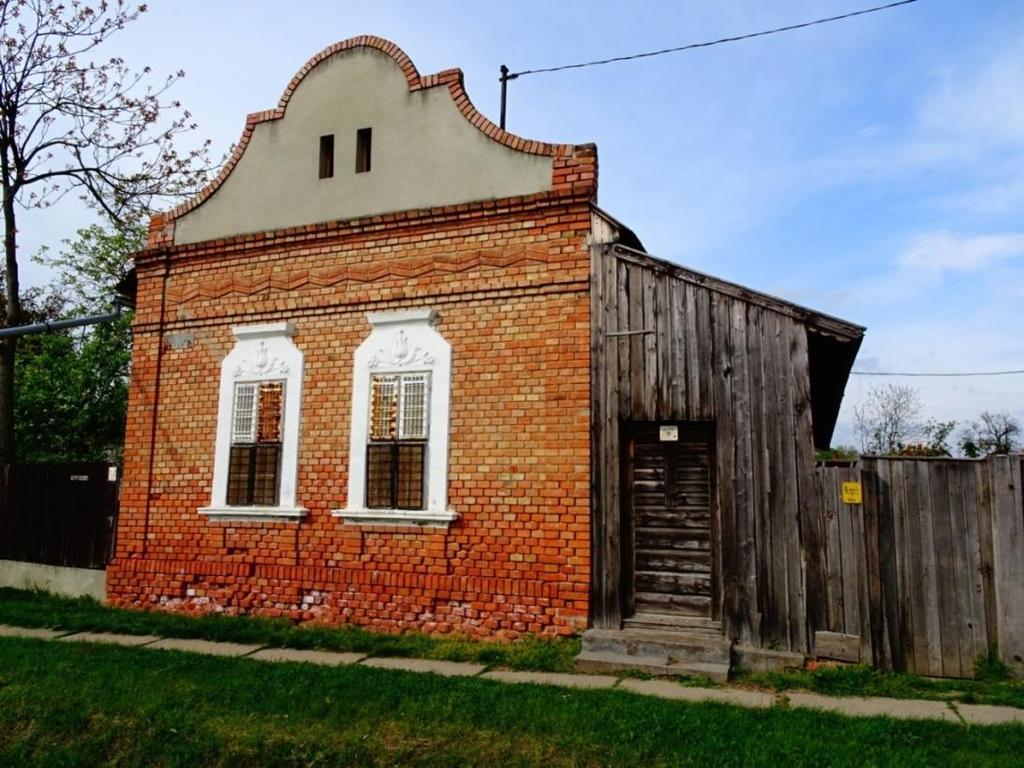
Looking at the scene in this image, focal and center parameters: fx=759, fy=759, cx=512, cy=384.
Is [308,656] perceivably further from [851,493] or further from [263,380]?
[851,493]

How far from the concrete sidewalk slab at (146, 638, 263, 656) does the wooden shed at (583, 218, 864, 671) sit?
140 inches

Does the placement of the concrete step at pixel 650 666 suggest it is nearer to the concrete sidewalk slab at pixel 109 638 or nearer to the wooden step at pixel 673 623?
the wooden step at pixel 673 623

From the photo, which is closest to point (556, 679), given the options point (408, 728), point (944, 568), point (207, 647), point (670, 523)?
point (408, 728)

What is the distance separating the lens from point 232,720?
555 centimetres

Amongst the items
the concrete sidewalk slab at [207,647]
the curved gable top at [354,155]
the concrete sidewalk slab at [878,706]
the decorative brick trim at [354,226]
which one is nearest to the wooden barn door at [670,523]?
the concrete sidewalk slab at [878,706]

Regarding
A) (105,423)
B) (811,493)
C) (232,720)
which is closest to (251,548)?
(232,720)

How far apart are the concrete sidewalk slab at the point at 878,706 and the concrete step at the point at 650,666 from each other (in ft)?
2.22

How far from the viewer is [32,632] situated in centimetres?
901

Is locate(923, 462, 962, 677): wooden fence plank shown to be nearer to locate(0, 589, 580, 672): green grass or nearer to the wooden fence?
the wooden fence

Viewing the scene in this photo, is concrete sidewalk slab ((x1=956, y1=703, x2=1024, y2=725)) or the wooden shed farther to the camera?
the wooden shed

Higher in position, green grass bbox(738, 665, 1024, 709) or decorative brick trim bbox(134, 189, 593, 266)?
decorative brick trim bbox(134, 189, 593, 266)

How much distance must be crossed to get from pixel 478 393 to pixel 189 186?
12036 millimetres

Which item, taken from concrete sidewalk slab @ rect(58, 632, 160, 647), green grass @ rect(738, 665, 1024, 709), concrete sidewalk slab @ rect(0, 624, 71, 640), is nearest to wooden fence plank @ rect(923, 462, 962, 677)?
green grass @ rect(738, 665, 1024, 709)

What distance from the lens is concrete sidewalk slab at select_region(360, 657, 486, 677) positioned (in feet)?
22.8
